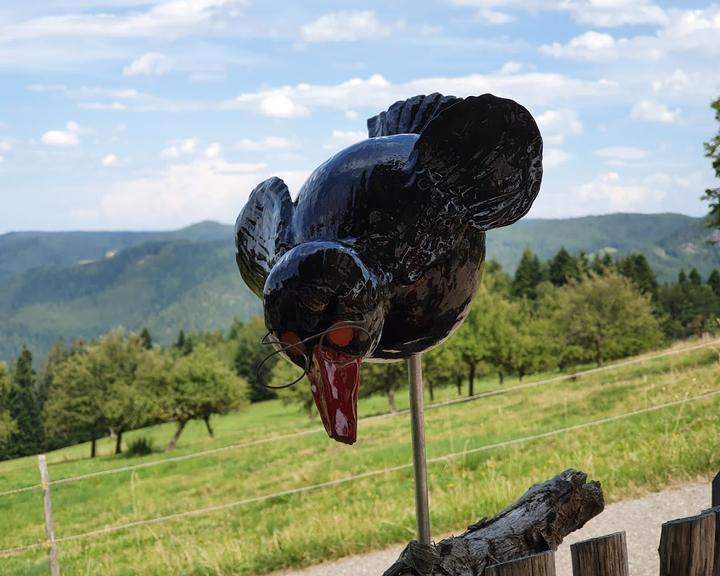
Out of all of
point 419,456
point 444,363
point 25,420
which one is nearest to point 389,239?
point 419,456

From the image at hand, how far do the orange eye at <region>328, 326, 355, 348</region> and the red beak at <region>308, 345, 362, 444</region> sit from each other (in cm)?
2

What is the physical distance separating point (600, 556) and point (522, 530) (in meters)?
0.54

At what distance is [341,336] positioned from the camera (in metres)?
1.50

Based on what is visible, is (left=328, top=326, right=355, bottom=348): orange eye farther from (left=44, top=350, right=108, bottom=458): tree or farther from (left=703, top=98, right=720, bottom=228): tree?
(left=44, top=350, right=108, bottom=458): tree

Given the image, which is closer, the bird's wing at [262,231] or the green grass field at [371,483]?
the bird's wing at [262,231]

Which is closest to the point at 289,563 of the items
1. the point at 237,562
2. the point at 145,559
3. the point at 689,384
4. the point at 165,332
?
the point at 237,562

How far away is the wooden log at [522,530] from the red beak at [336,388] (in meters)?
0.59

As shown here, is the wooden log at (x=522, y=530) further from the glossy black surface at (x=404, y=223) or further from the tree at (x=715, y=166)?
the tree at (x=715, y=166)

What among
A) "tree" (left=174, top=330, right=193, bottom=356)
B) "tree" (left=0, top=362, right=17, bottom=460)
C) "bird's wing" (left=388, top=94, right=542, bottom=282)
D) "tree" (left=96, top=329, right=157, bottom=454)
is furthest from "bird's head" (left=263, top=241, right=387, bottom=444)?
"tree" (left=174, top=330, right=193, bottom=356)

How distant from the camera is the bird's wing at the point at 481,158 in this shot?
1604 millimetres

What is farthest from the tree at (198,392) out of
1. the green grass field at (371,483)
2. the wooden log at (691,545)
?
the wooden log at (691,545)

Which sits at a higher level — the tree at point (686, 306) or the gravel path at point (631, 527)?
the gravel path at point (631, 527)

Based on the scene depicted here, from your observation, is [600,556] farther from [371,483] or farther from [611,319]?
[611,319]

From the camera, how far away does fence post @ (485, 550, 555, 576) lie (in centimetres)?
165
